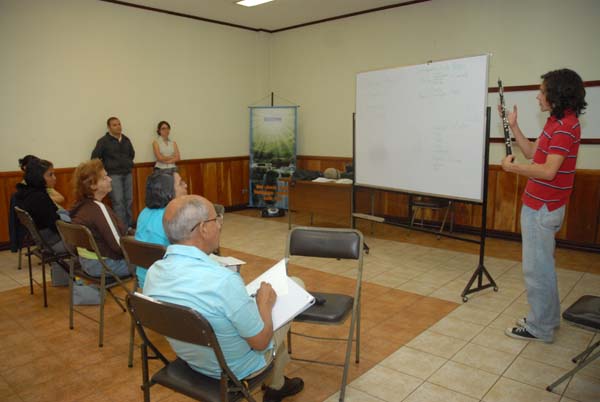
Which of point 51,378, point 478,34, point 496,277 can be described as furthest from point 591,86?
point 51,378

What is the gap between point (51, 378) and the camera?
2615mm

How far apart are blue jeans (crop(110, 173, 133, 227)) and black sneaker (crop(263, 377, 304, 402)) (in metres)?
4.43

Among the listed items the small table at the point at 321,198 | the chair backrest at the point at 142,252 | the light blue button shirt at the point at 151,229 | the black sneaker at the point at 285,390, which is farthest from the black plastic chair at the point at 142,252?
the small table at the point at 321,198

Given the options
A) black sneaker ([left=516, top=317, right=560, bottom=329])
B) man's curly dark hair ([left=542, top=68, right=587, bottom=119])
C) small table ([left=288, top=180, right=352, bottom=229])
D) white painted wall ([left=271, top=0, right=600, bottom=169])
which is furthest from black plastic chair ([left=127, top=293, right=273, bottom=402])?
white painted wall ([left=271, top=0, right=600, bottom=169])

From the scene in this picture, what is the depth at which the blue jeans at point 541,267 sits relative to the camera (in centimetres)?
280

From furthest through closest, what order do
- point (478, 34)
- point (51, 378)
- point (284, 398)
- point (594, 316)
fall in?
point (478, 34), point (51, 378), point (284, 398), point (594, 316)

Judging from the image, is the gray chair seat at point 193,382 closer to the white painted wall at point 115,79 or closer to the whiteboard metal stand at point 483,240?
the whiteboard metal stand at point 483,240

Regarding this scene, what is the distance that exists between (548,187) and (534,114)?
3.07 metres

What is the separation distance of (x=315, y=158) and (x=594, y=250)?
424 centimetres

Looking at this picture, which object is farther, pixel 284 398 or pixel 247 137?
pixel 247 137

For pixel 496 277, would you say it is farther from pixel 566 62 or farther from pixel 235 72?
pixel 235 72

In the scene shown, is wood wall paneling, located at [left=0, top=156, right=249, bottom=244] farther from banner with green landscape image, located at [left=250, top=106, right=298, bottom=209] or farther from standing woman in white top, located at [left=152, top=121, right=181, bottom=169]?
banner with green landscape image, located at [left=250, top=106, right=298, bottom=209]

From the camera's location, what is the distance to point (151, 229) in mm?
2727

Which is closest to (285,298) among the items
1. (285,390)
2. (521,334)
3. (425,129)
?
(285,390)
